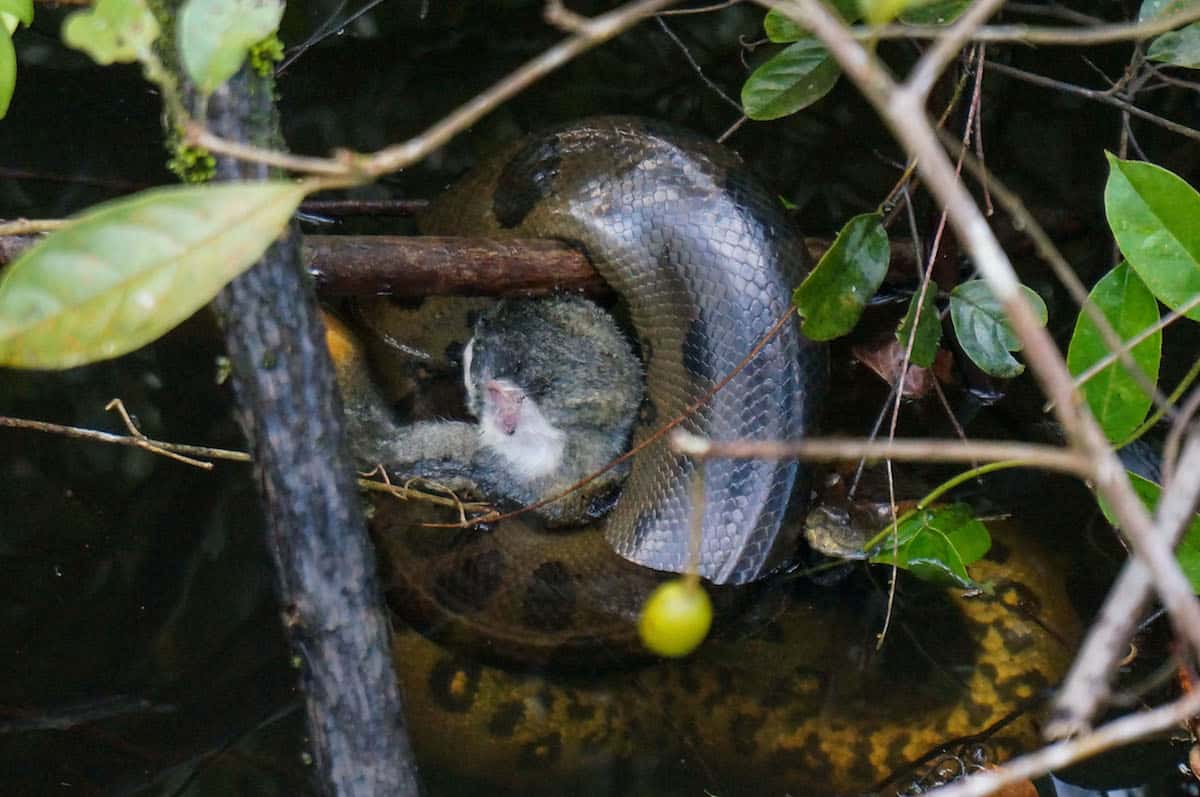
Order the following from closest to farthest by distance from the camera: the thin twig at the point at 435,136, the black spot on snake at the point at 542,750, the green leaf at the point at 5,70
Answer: the thin twig at the point at 435,136 → the green leaf at the point at 5,70 → the black spot on snake at the point at 542,750

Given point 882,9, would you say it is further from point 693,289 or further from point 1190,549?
point 693,289

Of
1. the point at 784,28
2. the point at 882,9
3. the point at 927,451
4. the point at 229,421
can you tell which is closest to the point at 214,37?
the point at 882,9

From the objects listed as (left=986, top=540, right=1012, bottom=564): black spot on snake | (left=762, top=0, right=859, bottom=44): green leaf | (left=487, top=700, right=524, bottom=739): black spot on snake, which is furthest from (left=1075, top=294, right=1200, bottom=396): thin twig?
(left=487, top=700, right=524, bottom=739): black spot on snake

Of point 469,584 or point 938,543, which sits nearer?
point 938,543

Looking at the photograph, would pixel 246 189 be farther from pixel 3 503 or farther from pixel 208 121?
pixel 3 503

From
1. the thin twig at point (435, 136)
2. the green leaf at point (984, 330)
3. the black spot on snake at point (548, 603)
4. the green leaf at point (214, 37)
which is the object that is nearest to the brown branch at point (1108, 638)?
the thin twig at point (435, 136)

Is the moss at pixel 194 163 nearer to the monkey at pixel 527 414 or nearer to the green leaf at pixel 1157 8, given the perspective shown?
the monkey at pixel 527 414

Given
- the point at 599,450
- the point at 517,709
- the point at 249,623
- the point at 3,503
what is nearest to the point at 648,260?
the point at 599,450
